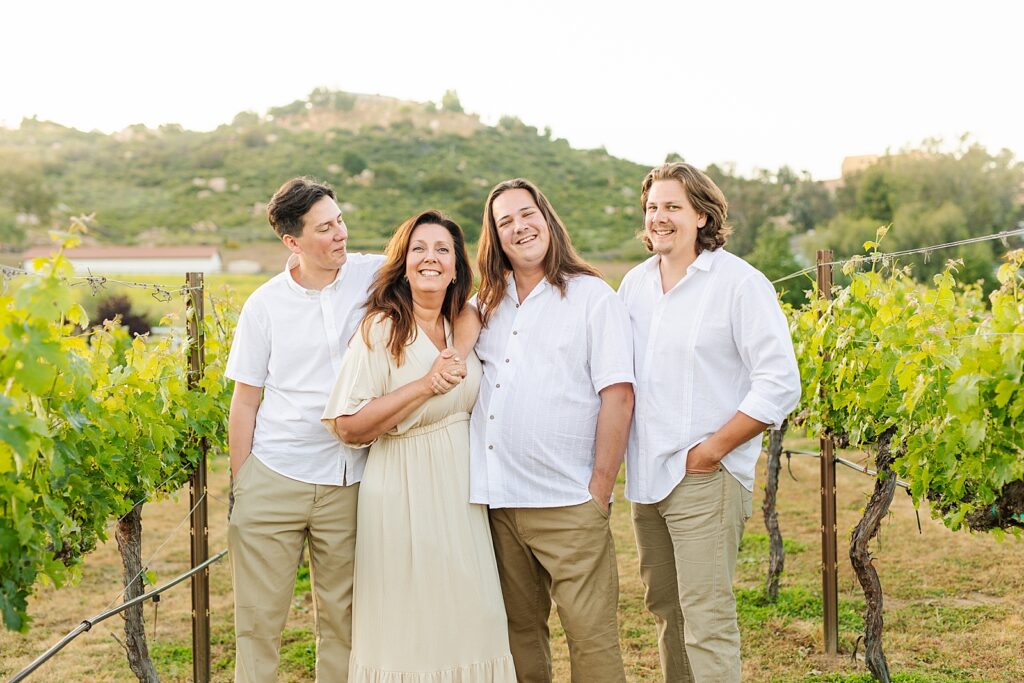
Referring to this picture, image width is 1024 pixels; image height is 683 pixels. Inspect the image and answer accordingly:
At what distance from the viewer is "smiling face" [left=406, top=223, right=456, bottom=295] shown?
2.91 m

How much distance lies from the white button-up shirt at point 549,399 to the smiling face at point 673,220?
0.24 meters

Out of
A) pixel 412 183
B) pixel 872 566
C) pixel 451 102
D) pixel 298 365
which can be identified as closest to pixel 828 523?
pixel 872 566

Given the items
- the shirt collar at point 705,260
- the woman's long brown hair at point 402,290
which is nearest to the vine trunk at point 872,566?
the shirt collar at point 705,260

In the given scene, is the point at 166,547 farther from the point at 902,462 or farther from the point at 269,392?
the point at 902,462

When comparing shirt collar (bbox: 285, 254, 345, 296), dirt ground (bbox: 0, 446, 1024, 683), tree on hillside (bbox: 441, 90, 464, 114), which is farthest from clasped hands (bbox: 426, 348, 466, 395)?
tree on hillside (bbox: 441, 90, 464, 114)

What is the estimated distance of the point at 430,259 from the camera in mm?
2910

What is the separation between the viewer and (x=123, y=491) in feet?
11.6

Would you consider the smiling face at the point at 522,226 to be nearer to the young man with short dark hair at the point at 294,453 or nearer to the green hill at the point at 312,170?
the young man with short dark hair at the point at 294,453

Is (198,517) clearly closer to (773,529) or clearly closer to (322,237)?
(322,237)

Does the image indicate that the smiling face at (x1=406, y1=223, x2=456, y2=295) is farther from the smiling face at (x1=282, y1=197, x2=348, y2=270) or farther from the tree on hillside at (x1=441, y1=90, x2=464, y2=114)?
the tree on hillside at (x1=441, y1=90, x2=464, y2=114)

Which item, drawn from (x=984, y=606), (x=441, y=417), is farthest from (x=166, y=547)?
(x=984, y=606)

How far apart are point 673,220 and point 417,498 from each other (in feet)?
3.79

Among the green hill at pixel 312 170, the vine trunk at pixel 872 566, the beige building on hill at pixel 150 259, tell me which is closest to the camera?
the vine trunk at pixel 872 566

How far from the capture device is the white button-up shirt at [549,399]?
291cm
